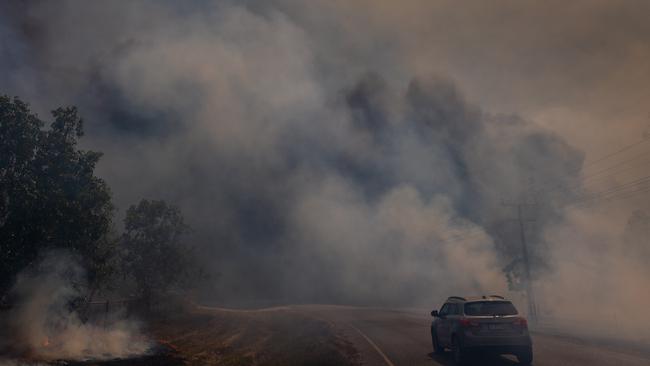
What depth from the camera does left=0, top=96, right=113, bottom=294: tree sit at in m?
17.9

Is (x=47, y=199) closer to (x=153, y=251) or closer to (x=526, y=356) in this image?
(x=526, y=356)

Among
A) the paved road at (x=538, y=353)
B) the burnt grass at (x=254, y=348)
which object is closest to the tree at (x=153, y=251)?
the burnt grass at (x=254, y=348)

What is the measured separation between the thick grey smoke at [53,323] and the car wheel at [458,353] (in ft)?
38.2

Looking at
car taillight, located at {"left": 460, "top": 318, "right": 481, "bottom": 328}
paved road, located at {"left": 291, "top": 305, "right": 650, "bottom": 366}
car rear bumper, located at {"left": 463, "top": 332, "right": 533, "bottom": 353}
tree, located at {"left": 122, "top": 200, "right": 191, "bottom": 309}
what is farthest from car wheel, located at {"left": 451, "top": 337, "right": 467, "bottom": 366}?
tree, located at {"left": 122, "top": 200, "right": 191, "bottom": 309}

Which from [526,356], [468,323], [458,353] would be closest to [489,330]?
[468,323]

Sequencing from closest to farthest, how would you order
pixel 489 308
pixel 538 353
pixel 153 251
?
1. pixel 489 308
2. pixel 538 353
3. pixel 153 251

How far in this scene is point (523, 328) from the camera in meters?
13.0

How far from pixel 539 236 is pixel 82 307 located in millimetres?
49189

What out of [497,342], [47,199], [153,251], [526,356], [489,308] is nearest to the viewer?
[497,342]

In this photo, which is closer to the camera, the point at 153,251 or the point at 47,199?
the point at 47,199

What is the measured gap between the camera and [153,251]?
46125 millimetres

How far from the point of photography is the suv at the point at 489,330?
12719mm

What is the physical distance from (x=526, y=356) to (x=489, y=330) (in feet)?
4.04

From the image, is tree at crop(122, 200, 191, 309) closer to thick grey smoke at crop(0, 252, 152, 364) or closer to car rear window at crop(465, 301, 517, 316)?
thick grey smoke at crop(0, 252, 152, 364)
